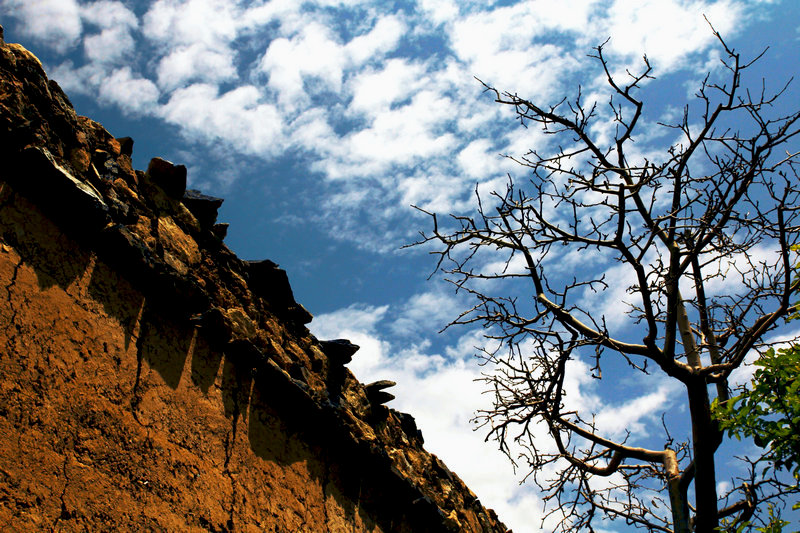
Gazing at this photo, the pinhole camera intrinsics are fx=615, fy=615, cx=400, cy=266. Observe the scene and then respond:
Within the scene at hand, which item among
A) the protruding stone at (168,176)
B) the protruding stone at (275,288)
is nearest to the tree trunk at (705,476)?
the protruding stone at (275,288)

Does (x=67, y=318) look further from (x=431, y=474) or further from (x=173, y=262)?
(x=431, y=474)

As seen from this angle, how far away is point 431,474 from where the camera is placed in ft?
17.7

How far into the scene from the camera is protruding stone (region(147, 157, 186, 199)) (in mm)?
3508

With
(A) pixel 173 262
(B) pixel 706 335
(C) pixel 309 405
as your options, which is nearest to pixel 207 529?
(C) pixel 309 405

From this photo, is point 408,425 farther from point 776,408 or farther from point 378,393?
point 776,408

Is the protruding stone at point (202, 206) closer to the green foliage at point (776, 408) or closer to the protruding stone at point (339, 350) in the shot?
the protruding stone at point (339, 350)

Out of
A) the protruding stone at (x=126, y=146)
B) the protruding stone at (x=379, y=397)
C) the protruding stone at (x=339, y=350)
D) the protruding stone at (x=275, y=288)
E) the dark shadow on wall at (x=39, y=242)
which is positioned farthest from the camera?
the protruding stone at (x=379, y=397)

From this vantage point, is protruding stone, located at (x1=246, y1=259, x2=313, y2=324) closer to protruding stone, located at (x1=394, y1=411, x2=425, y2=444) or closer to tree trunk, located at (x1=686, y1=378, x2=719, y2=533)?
protruding stone, located at (x1=394, y1=411, x2=425, y2=444)

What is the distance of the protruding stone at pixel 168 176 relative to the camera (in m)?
3.51

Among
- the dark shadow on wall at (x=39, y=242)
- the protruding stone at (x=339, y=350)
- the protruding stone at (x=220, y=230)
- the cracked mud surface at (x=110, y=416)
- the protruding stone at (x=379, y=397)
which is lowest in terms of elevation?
the cracked mud surface at (x=110, y=416)

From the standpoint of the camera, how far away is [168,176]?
3551mm

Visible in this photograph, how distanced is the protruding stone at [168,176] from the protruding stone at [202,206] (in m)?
0.07

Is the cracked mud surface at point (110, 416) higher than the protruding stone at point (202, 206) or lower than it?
lower

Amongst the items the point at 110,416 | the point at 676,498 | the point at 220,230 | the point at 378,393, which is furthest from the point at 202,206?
the point at 676,498
